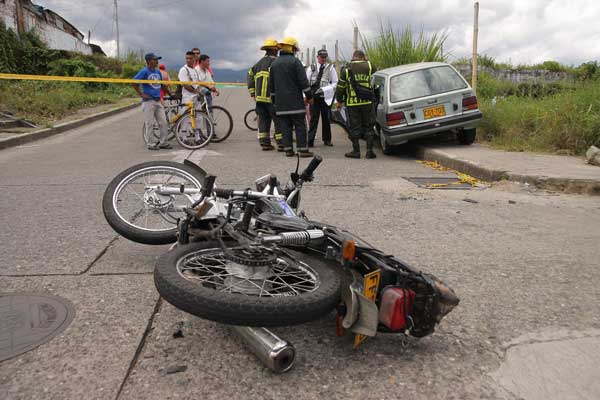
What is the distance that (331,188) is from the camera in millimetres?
6504

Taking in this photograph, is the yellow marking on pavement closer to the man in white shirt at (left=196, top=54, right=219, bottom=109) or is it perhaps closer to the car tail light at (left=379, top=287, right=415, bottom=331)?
the car tail light at (left=379, top=287, right=415, bottom=331)

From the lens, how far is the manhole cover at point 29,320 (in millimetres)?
2551

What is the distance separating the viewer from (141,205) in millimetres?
3836

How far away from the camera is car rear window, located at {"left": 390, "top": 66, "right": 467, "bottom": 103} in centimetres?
895

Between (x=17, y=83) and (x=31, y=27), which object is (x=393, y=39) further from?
(x=31, y=27)

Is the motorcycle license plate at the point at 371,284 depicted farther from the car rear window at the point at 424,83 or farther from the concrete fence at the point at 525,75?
the concrete fence at the point at 525,75

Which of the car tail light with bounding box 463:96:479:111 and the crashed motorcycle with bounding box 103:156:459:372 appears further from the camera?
the car tail light with bounding box 463:96:479:111

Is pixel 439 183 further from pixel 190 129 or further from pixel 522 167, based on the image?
pixel 190 129

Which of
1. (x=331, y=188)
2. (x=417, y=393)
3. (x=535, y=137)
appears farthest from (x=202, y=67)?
(x=417, y=393)

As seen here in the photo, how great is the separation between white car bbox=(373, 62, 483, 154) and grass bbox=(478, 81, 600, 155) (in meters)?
1.08

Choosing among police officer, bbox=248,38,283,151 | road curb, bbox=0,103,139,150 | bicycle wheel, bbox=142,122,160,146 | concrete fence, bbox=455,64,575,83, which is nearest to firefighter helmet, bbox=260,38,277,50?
police officer, bbox=248,38,283,151

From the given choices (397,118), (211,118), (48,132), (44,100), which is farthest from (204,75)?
(44,100)

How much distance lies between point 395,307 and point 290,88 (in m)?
6.92

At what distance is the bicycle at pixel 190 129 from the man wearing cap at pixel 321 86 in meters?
2.08
